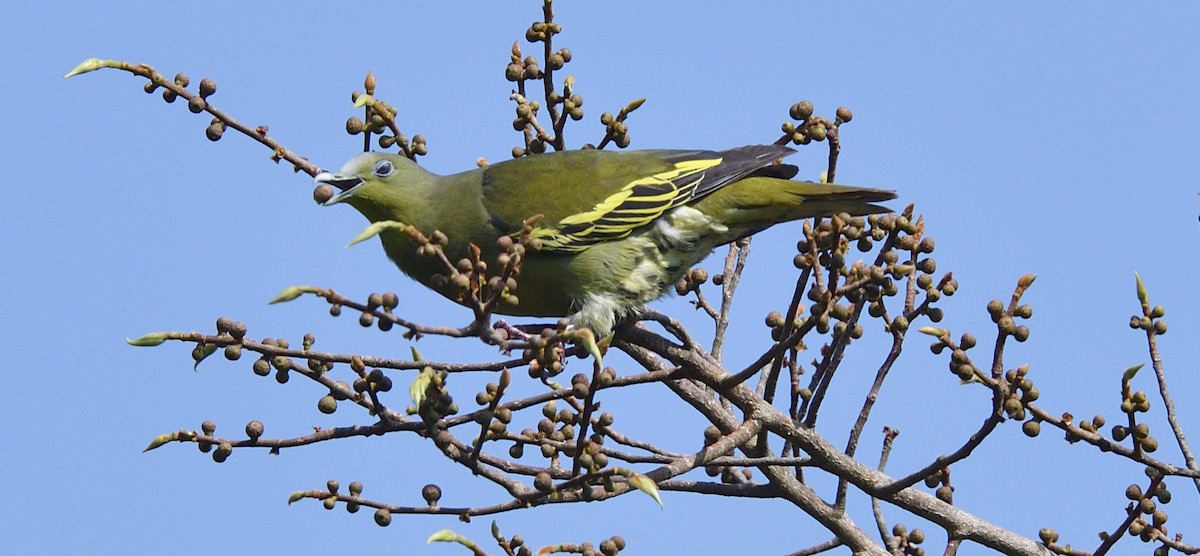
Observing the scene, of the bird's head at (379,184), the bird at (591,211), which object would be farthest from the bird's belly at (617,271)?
the bird's head at (379,184)

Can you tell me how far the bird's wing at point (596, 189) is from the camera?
5.79 meters

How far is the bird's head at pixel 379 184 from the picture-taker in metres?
5.66

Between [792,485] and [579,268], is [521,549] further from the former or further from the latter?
[579,268]

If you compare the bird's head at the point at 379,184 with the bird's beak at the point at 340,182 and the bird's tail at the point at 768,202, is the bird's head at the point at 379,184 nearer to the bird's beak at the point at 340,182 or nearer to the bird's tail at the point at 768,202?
the bird's beak at the point at 340,182

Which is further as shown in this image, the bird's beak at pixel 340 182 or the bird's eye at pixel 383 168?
the bird's eye at pixel 383 168

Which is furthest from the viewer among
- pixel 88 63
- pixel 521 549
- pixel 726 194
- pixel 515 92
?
pixel 726 194

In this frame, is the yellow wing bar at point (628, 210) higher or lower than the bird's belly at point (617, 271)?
higher

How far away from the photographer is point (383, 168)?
5793 mm

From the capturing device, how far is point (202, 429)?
4230 mm

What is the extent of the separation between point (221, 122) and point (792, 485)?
108 inches

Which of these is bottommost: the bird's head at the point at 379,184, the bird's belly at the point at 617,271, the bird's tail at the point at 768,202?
the bird's belly at the point at 617,271

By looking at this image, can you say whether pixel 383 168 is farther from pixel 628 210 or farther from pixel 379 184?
pixel 628 210

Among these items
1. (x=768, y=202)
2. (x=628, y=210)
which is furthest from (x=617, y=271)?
(x=768, y=202)

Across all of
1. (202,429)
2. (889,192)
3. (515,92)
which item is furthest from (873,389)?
(202,429)
